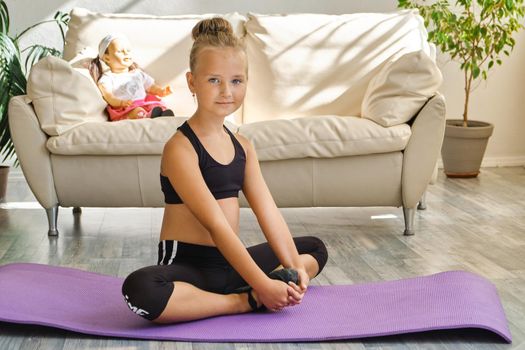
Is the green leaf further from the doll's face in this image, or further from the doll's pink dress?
the doll's face

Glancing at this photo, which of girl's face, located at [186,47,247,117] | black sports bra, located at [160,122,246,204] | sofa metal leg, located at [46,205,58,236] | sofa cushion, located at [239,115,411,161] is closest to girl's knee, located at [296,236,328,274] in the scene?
black sports bra, located at [160,122,246,204]

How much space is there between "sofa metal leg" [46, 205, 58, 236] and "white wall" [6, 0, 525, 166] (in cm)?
153

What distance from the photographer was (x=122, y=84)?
3707 mm

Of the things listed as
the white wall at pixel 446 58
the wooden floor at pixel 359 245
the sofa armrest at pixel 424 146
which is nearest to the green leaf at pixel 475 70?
the white wall at pixel 446 58

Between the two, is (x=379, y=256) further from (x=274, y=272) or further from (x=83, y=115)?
(x=83, y=115)

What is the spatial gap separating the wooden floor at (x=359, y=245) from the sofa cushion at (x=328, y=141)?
0.34 metres

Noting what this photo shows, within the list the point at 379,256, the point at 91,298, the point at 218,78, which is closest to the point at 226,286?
the point at 91,298

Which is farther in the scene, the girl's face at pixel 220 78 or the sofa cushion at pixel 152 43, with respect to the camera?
the sofa cushion at pixel 152 43

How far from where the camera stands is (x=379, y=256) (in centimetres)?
314

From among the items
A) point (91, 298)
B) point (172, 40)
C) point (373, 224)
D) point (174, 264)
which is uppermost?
point (172, 40)

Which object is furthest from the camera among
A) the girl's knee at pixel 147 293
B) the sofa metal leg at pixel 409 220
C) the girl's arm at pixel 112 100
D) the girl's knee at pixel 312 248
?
the girl's arm at pixel 112 100

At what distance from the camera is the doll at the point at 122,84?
12.0 ft

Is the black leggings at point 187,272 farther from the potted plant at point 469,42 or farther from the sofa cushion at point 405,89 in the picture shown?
the potted plant at point 469,42

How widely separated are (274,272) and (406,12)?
2.14 m
